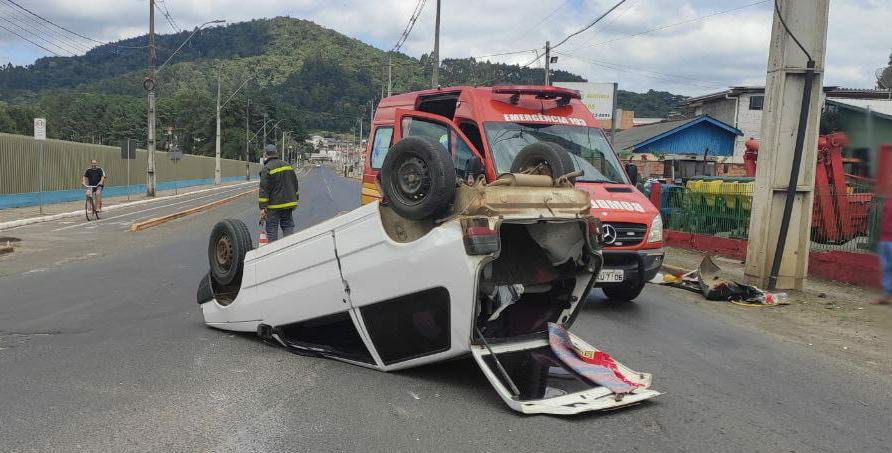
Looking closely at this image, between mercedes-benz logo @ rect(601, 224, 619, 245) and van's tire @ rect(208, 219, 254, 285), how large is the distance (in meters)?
4.09

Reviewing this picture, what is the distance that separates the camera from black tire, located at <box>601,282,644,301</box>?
9180 mm

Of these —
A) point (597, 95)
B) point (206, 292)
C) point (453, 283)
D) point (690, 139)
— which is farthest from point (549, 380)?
point (690, 139)

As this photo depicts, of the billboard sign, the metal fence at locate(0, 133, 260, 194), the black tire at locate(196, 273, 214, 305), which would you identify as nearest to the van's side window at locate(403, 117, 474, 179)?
the black tire at locate(196, 273, 214, 305)

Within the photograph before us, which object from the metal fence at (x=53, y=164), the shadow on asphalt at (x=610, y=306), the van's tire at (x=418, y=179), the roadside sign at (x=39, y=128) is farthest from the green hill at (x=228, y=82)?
the van's tire at (x=418, y=179)

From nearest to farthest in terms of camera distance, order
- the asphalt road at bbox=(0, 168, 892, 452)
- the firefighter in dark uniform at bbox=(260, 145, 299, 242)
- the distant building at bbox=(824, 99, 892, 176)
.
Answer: the distant building at bbox=(824, 99, 892, 176), the asphalt road at bbox=(0, 168, 892, 452), the firefighter in dark uniform at bbox=(260, 145, 299, 242)

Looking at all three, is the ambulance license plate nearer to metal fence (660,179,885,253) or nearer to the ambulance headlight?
the ambulance headlight

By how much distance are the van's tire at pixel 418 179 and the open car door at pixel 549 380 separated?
3.29 feet

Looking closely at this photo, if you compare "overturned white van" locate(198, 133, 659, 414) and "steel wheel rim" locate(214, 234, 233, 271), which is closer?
"overturned white van" locate(198, 133, 659, 414)

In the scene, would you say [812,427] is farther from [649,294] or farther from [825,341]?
[649,294]

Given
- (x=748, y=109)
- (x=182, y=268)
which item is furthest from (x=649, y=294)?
(x=748, y=109)

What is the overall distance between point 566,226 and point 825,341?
175 inches

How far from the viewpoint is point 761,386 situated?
5762 mm

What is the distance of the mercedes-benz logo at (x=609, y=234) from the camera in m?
8.41

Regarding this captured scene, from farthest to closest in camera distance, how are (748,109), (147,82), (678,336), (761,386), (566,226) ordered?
(748,109) → (147,82) → (678,336) → (761,386) → (566,226)
